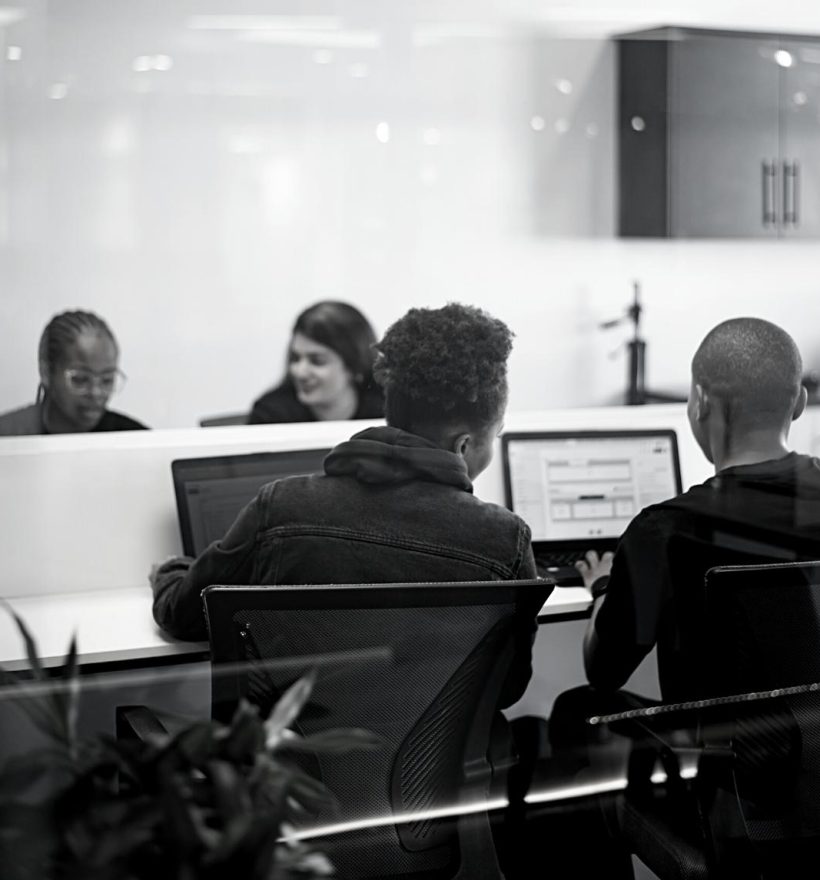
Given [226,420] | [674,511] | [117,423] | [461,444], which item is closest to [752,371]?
[674,511]

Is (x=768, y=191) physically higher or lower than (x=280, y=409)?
higher

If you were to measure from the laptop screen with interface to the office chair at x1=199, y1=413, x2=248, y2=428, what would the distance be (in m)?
0.48

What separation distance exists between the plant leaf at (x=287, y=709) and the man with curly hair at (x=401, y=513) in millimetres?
251

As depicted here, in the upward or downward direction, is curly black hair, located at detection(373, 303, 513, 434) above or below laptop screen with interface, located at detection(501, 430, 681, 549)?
above

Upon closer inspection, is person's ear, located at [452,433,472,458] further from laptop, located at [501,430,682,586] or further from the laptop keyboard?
the laptop keyboard

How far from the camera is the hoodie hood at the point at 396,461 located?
1.54 metres

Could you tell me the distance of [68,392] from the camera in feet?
6.31

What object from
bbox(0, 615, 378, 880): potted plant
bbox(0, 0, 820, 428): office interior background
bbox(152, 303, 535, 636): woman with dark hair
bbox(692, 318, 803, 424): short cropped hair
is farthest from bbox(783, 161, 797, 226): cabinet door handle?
bbox(0, 615, 378, 880): potted plant

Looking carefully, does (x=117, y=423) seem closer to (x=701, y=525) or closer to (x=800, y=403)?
(x=701, y=525)

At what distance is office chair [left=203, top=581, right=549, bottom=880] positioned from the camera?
1.25m

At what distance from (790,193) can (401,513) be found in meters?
1.73

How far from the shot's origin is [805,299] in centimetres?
222

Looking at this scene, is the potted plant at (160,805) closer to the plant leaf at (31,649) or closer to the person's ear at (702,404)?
the plant leaf at (31,649)

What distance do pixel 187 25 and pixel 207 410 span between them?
1.33m
